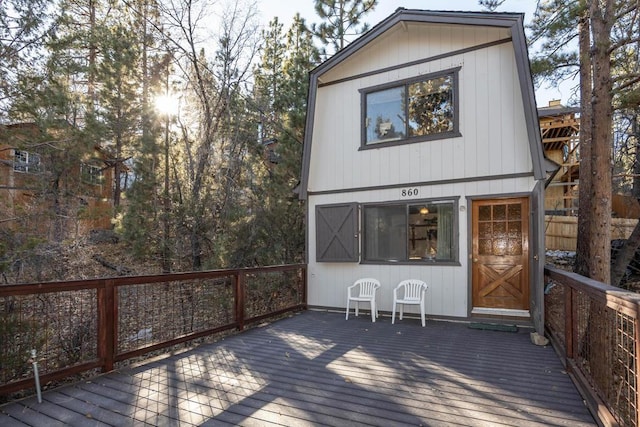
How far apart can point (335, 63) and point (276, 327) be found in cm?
472

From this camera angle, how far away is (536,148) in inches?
198

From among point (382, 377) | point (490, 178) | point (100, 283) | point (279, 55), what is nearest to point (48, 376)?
point (100, 283)

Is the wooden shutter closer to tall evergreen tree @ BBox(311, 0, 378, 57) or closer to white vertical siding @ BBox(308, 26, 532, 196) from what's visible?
white vertical siding @ BBox(308, 26, 532, 196)

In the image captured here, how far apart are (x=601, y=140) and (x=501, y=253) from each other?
204 cm

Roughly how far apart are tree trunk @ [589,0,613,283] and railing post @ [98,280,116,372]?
607 centimetres

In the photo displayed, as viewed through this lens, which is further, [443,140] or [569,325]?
[443,140]

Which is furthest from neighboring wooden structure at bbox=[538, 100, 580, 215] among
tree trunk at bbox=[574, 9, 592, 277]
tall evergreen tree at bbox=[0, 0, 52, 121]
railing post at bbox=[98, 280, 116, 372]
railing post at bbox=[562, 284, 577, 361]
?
tall evergreen tree at bbox=[0, 0, 52, 121]

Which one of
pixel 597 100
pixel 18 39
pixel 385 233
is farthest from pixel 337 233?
pixel 18 39

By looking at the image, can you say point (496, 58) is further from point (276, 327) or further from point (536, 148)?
point (276, 327)

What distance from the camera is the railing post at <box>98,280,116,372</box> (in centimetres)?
346

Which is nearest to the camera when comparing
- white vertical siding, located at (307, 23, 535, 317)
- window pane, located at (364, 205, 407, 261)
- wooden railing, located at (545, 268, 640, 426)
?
wooden railing, located at (545, 268, 640, 426)

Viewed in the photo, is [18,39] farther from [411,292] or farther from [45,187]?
[411,292]

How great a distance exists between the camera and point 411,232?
6047mm

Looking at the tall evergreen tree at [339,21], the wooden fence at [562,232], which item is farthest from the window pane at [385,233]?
the wooden fence at [562,232]
